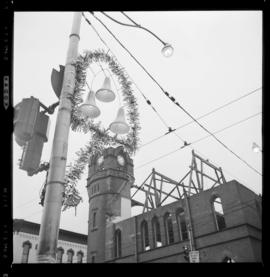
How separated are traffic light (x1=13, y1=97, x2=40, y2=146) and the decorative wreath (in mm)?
547

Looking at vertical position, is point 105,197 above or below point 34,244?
above

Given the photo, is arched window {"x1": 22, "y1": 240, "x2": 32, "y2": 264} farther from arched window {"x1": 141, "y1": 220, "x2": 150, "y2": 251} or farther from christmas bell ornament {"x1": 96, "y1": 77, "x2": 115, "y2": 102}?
christmas bell ornament {"x1": 96, "y1": 77, "x2": 115, "y2": 102}

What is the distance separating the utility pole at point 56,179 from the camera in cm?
229

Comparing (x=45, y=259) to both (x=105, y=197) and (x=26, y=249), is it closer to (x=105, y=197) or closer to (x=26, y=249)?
(x=105, y=197)

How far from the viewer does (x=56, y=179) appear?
2514mm

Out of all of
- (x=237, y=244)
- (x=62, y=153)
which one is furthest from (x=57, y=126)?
(x=237, y=244)

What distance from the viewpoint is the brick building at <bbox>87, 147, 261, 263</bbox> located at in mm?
19797

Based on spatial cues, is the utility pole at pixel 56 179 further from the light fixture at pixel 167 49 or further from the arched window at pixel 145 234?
the arched window at pixel 145 234

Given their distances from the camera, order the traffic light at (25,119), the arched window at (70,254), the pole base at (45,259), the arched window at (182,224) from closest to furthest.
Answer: the pole base at (45,259) → the traffic light at (25,119) → the arched window at (182,224) → the arched window at (70,254)

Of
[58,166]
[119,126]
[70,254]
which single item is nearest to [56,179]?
[58,166]

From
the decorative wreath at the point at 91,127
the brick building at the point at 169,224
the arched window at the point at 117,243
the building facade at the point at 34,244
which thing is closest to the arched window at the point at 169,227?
the brick building at the point at 169,224

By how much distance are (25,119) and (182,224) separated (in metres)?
22.9
